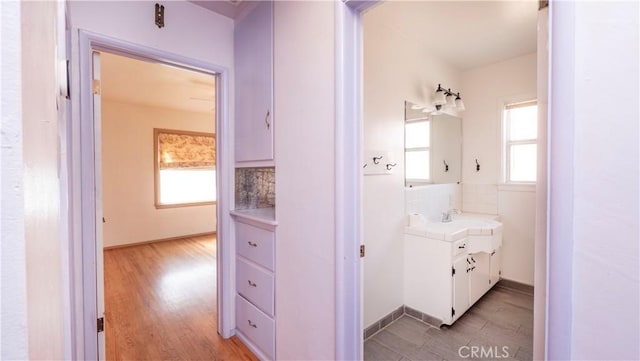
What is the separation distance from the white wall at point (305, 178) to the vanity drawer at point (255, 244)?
0.32ft

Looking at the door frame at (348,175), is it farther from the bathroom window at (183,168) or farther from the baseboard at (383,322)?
the bathroom window at (183,168)

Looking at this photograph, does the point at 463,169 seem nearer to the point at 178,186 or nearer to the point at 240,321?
the point at 240,321

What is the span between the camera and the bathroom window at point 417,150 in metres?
2.62

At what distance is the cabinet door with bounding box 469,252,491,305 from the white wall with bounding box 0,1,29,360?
278 cm

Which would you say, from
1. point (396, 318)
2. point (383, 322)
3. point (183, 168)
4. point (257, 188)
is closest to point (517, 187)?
point (396, 318)

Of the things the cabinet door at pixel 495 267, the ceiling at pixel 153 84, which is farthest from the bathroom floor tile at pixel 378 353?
the ceiling at pixel 153 84

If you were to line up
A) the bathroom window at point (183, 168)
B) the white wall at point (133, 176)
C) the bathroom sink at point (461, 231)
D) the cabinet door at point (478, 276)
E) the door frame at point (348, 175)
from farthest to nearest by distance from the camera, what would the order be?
the bathroom window at point (183, 168)
the white wall at point (133, 176)
the cabinet door at point (478, 276)
the bathroom sink at point (461, 231)
the door frame at point (348, 175)

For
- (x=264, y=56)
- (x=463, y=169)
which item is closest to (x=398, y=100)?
(x=264, y=56)

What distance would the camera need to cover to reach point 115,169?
15.3 feet

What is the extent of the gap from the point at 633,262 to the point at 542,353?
34 centimetres

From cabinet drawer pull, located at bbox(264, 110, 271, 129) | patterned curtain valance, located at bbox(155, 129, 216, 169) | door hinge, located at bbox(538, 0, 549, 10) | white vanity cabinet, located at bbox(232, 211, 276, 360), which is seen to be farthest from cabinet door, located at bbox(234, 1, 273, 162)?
patterned curtain valance, located at bbox(155, 129, 216, 169)

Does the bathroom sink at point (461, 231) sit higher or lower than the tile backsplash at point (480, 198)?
lower

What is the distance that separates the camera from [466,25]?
233cm

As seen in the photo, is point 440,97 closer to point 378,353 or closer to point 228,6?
point 228,6
